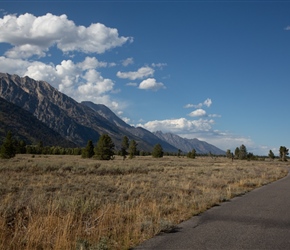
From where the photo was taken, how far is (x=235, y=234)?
26.4 feet

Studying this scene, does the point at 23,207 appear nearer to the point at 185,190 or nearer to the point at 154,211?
the point at 154,211

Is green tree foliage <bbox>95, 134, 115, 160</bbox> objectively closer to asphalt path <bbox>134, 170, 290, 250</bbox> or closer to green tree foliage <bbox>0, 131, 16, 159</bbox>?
green tree foliage <bbox>0, 131, 16, 159</bbox>

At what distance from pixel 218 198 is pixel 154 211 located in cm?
478

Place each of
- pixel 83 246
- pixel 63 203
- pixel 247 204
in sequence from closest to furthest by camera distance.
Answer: pixel 83 246
pixel 63 203
pixel 247 204

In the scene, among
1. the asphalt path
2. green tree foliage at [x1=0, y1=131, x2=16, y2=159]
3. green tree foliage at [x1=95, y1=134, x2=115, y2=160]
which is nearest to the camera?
the asphalt path

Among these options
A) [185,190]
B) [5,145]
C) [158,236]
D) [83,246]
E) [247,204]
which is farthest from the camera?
[5,145]

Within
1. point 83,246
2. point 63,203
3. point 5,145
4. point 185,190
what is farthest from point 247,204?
point 5,145

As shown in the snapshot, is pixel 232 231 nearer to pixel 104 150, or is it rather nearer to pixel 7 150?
pixel 7 150

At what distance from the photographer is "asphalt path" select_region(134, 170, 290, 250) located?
7.04 metres

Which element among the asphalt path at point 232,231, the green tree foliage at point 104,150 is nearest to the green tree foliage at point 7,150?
the green tree foliage at point 104,150

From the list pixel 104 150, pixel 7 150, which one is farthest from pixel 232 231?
pixel 104 150

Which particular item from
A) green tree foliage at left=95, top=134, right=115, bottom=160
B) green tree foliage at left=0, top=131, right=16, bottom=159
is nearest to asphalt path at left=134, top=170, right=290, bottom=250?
green tree foliage at left=0, top=131, right=16, bottom=159

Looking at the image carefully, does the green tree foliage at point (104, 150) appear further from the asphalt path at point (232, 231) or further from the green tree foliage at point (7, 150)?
the asphalt path at point (232, 231)

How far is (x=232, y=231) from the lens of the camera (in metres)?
8.37
